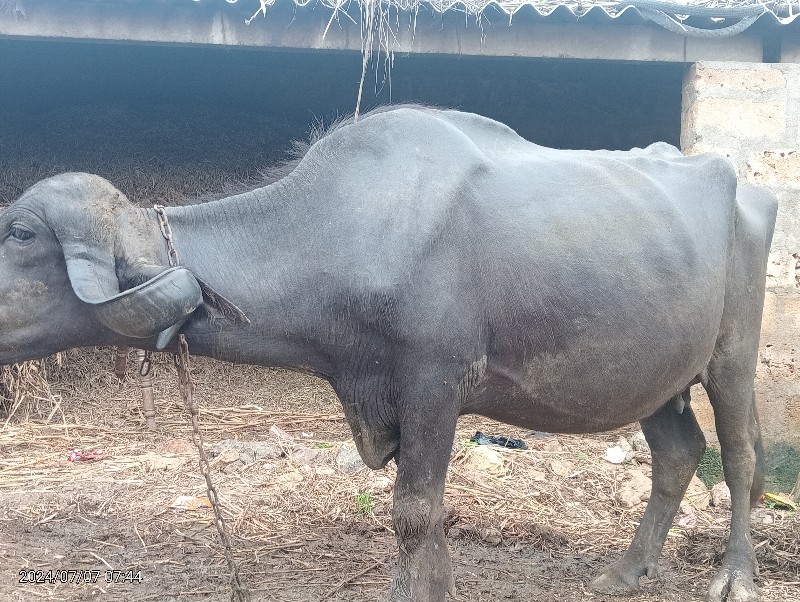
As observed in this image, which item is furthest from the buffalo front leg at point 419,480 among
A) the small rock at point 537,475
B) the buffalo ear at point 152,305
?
the small rock at point 537,475

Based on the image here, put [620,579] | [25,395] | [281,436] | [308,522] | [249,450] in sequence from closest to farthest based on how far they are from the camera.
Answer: [620,579] < [308,522] < [249,450] < [281,436] < [25,395]

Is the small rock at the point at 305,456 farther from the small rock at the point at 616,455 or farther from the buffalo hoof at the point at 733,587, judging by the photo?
the buffalo hoof at the point at 733,587

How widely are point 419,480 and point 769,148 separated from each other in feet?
12.7

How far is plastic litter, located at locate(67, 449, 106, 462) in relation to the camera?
5.89 metres

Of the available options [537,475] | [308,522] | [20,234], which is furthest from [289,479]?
[20,234]

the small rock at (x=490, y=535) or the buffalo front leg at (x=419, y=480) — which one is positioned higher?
the buffalo front leg at (x=419, y=480)

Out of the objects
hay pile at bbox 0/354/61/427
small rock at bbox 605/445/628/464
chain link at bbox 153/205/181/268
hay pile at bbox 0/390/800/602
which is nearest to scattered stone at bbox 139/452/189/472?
hay pile at bbox 0/390/800/602

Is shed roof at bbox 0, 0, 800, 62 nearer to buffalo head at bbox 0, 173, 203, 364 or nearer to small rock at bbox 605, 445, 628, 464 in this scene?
buffalo head at bbox 0, 173, 203, 364

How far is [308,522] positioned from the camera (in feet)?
14.9

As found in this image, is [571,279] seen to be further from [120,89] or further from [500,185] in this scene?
[120,89]

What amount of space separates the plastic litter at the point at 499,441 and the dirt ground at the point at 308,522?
4.5 inches

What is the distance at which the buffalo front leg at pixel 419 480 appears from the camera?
2.87m

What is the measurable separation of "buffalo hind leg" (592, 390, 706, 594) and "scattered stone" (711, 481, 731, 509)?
1231 millimetres

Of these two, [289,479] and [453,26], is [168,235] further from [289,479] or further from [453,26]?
[453,26]
